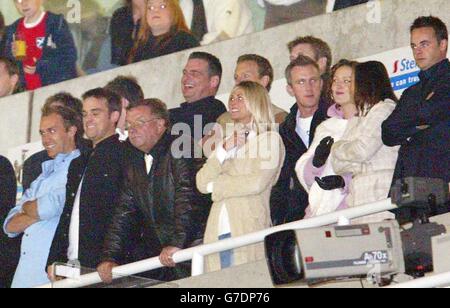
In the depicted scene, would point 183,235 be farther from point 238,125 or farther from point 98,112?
point 98,112

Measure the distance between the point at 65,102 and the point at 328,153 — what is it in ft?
10.3

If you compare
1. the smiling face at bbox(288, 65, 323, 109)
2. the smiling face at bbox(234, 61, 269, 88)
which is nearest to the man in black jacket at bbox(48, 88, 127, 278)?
the smiling face at bbox(234, 61, 269, 88)

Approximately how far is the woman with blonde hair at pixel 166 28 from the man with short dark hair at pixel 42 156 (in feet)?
2.60

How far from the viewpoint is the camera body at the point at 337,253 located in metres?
6.55

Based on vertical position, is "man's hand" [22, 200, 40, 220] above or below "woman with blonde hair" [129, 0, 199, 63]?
below

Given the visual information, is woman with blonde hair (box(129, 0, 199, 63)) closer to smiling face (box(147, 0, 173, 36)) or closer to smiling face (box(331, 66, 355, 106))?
smiling face (box(147, 0, 173, 36))

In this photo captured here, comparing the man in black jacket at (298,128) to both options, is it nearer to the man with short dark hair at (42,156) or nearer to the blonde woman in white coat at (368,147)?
the blonde woman in white coat at (368,147)

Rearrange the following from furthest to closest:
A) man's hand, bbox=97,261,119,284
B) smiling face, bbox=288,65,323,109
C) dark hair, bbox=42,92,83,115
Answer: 1. dark hair, bbox=42,92,83,115
2. smiling face, bbox=288,65,323,109
3. man's hand, bbox=97,261,119,284

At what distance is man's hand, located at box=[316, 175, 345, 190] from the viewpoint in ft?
28.3

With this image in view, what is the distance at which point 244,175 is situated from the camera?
8953mm

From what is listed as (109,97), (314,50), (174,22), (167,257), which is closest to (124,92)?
(109,97)

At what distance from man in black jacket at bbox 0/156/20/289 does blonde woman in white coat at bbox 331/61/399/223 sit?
312 centimetres

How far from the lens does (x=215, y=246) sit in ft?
27.8
